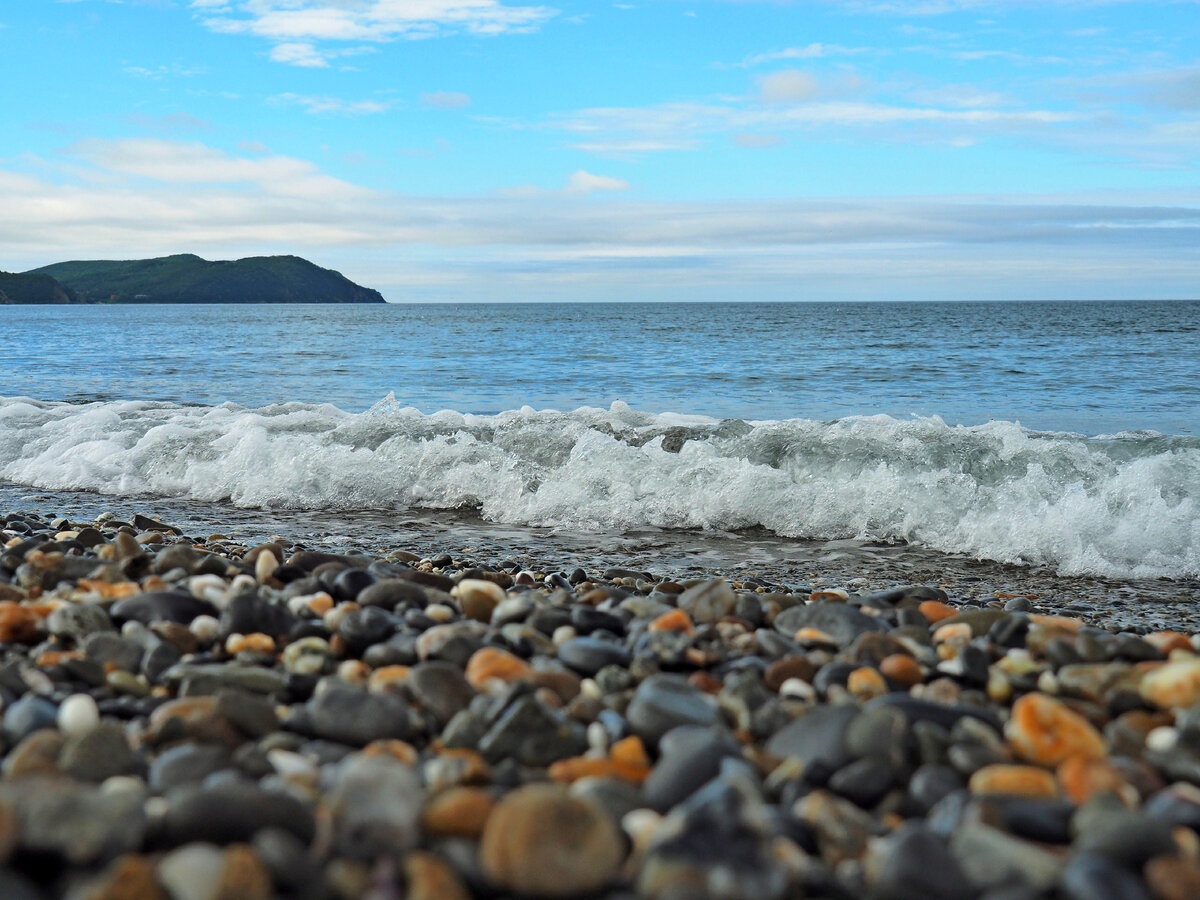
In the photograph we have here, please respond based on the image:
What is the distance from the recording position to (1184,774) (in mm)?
1976

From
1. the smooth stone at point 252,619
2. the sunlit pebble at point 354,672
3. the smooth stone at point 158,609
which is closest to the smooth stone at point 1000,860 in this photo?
the sunlit pebble at point 354,672

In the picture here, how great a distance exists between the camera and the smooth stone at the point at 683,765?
1.85m

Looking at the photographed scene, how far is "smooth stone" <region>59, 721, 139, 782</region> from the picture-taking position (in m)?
1.88

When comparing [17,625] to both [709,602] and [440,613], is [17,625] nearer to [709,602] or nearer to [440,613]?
[440,613]

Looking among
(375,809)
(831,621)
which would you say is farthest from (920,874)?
(831,621)

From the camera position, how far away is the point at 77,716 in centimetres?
217

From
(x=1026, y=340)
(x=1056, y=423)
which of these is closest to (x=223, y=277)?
(x=1026, y=340)

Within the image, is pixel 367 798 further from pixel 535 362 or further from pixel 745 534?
pixel 535 362

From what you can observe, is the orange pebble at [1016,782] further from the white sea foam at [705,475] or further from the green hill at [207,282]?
the green hill at [207,282]

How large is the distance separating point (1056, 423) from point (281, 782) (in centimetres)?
1265

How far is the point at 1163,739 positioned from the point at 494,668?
5.22ft

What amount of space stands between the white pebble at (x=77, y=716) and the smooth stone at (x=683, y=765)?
4.18ft

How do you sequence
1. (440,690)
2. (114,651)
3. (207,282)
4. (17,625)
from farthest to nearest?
(207,282) < (17,625) < (114,651) < (440,690)

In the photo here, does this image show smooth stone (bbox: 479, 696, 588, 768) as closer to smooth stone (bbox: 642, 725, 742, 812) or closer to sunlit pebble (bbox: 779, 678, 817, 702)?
smooth stone (bbox: 642, 725, 742, 812)
